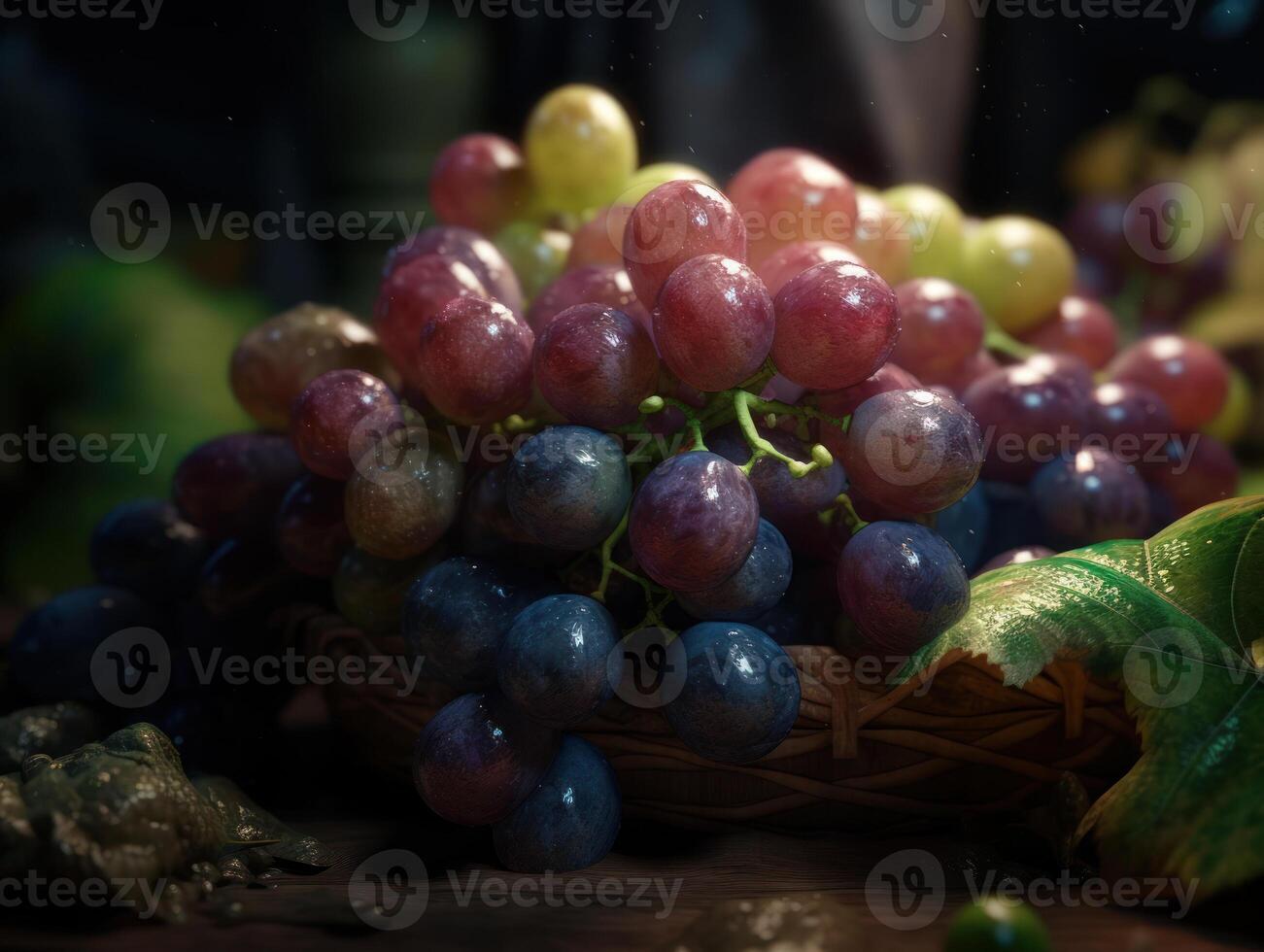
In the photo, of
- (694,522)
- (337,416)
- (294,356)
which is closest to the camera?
(694,522)

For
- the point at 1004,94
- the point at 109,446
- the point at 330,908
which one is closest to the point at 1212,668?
the point at 330,908

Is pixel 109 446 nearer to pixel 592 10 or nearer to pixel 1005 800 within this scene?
pixel 592 10

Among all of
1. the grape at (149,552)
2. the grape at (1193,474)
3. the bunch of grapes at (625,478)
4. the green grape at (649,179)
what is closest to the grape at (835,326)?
the bunch of grapes at (625,478)

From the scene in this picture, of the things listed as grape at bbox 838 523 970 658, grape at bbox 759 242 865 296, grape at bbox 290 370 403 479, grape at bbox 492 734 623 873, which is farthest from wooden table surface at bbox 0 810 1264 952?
grape at bbox 759 242 865 296

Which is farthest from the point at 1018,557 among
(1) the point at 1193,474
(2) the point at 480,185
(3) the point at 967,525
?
(2) the point at 480,185

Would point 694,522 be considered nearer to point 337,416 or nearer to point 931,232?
point 337,416

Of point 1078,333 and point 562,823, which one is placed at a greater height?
point 1078,333

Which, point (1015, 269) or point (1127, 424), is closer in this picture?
point (1127, 424)
